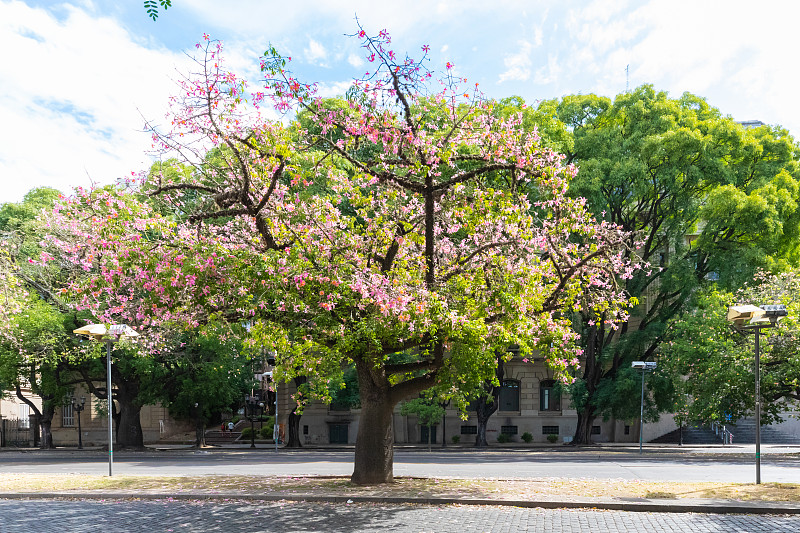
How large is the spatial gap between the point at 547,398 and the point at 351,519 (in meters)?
33.8

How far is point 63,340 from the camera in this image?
31828 millimetres

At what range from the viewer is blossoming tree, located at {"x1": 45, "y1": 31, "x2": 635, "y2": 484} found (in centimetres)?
1180

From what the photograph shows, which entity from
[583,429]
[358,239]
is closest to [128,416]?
[583,429]

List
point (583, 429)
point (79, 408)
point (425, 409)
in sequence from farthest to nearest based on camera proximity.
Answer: point (79, 408)
point (583, 429)
point (425, 409)

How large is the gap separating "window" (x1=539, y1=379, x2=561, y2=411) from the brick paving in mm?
31785

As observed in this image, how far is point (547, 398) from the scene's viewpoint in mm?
42812

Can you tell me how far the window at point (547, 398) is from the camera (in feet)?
140

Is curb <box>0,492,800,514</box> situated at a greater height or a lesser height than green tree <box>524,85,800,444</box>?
lesser

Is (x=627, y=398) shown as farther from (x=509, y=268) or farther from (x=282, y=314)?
(x=282, y=314)

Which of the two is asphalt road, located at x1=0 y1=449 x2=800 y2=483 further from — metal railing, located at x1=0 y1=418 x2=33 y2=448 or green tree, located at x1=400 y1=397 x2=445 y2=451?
metal railing, located at x1=0 y1=418 x2=33 y2=448

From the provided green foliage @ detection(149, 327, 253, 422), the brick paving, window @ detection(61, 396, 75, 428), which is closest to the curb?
the brick paving

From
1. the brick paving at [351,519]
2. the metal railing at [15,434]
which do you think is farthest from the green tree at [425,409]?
the metal railing at [15,434]

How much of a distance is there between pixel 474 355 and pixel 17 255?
86.6 feet

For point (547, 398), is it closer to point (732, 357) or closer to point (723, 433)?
point (723, 433)
